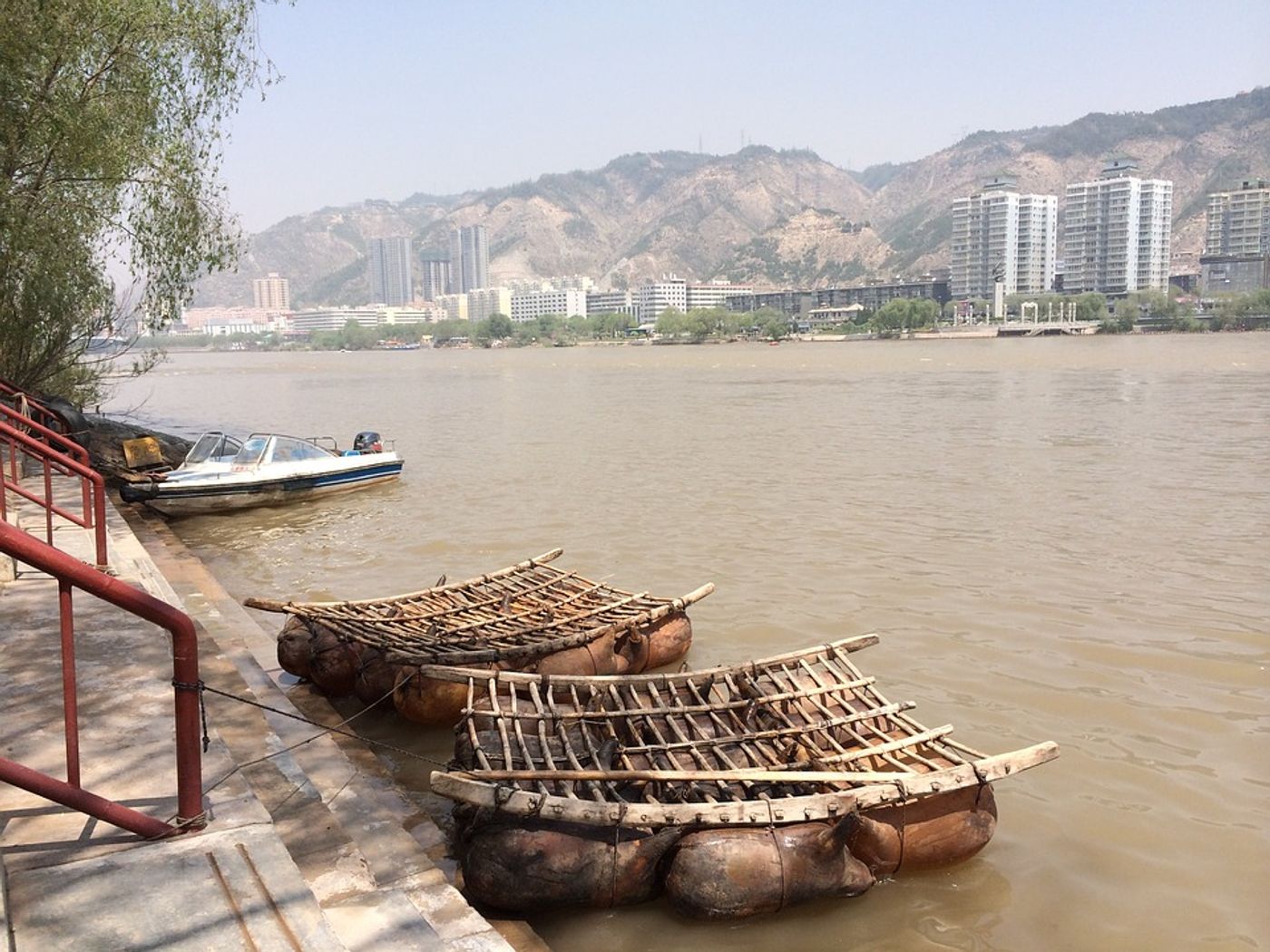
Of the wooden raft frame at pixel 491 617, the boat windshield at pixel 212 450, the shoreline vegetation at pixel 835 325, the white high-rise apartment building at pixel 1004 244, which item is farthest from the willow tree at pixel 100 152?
the white high-rise apartment building at pixel 1004 244

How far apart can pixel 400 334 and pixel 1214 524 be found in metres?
187

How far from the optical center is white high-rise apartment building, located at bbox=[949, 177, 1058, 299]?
183875 mm

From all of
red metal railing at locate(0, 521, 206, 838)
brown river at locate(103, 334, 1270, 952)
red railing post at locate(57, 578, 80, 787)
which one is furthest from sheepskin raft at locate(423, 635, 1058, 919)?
red railing post at locate(57, 578, 80, 787)

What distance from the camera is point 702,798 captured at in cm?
538

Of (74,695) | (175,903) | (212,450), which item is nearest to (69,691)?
(74,695)

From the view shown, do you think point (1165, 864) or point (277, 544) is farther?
point (277, 544)

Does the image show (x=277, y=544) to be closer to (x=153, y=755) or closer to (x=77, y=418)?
(x=77, y=418)

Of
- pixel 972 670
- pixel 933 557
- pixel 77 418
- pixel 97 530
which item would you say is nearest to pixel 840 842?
pixel 972 670

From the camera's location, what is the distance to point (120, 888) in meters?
3.30

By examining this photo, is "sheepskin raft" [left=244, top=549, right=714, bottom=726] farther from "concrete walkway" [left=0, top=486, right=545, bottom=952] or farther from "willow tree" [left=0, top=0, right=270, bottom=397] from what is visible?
"willow tree" [left=0, top=0, right=270, bottom=397]

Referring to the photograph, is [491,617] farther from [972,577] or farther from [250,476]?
[250,476]

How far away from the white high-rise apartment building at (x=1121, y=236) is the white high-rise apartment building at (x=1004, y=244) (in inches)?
214

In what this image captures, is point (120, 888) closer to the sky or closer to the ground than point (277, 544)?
closer to the sky

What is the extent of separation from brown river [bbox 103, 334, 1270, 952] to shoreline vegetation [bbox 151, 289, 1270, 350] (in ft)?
269
